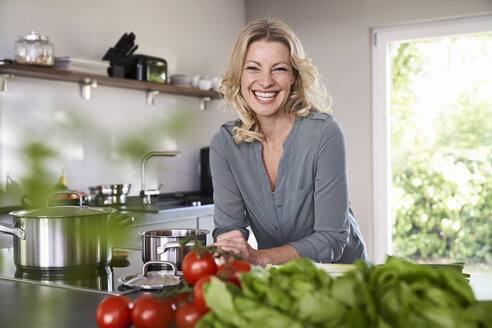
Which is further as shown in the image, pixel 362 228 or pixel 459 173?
pixel 362 228

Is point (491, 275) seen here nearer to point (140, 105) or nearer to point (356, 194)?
point (356, 194)

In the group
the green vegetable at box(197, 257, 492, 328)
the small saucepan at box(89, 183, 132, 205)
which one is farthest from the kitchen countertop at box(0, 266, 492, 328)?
the small saucepan at box(89, 183, 132, 205)

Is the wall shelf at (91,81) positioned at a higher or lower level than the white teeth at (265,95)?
higher

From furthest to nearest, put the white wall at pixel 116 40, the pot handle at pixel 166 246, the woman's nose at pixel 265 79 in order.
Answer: the white wall at pixel 116 40 < the woman's nose at pixel 265 79 < the pot handle at pixel 166 246

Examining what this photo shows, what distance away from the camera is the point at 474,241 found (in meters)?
4.48

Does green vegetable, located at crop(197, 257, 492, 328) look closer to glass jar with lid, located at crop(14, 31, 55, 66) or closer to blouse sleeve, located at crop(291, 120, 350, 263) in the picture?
blouse sleeve, located at crop(291, 120, 350, 263)

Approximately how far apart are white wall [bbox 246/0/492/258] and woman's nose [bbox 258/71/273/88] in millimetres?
3042

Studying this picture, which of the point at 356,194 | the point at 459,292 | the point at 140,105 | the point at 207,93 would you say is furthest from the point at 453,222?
the point at 459,292

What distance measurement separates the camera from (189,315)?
787 millimetres

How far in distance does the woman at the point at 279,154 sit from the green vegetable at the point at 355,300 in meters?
1.10

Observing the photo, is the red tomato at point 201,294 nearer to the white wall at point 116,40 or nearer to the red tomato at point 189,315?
the red tomato at point 189,315

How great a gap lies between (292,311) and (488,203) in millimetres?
4231

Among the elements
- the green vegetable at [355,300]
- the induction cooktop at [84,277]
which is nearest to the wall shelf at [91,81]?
the induction cooktop at [84,277]

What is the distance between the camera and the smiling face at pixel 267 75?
190 cm
